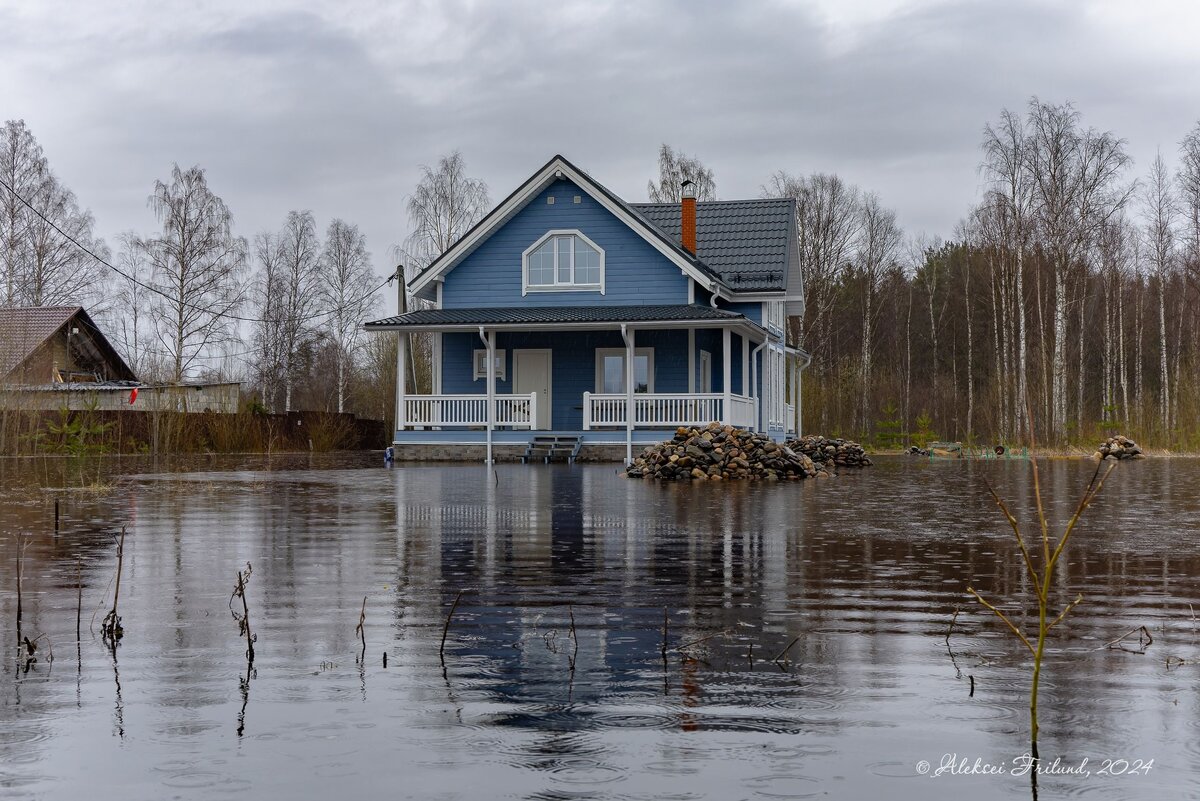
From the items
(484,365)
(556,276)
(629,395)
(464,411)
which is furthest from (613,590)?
(484,365)

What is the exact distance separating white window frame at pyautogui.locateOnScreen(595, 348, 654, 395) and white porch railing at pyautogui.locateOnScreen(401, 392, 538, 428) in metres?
1.96

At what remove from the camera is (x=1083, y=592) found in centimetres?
749

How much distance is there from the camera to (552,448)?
3031 cm

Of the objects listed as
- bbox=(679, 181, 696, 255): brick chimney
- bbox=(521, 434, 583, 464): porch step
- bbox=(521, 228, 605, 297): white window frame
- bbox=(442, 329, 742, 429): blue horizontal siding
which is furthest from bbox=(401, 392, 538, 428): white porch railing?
bbox=(679, 181, 696, 255): brick chimney

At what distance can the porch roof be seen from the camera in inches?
1127

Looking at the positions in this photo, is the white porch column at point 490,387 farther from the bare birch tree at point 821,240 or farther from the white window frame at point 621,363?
the bare birch tree at point 821,240

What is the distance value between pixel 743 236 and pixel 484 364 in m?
8.07

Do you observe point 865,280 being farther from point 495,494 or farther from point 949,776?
point 949,776

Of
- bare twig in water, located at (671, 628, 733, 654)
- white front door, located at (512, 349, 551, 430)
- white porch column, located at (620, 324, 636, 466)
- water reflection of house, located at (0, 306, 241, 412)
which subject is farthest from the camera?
white front door, located at (512, 349, 551, 430)

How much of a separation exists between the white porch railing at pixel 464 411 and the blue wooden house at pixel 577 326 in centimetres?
4

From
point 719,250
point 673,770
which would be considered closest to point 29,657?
point 673,770

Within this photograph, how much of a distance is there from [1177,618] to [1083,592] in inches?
35.7

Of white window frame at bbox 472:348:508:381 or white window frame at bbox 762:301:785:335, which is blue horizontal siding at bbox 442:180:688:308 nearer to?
white window frame at bbox 472:348:508:381

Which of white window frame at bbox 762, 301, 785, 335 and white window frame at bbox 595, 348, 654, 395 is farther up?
white window frame at bbox 762, 301, 785, 335
